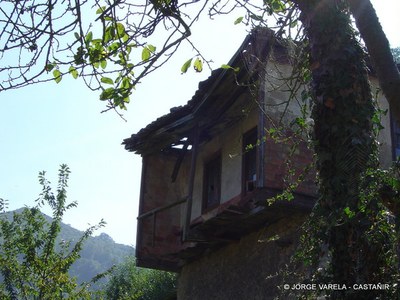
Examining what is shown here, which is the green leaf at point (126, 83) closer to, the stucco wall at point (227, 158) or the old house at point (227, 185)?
the old house at point (227, 185)

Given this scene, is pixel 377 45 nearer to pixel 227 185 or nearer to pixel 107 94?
pixel 107 94

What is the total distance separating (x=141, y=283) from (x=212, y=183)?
55.5 feet

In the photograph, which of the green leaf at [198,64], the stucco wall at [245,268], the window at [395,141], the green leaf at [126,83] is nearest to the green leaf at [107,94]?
the green leaf at [126,83]

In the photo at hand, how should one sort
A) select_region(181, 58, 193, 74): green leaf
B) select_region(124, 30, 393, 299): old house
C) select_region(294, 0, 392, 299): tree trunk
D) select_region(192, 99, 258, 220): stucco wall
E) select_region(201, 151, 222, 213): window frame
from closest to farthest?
select_region(294, 0, 392, 299): tree trunk, select_region(181, 58, 193, 74): green leaf, select_region(124, 30, 393, 299): old house, select_region(192, 99, 258, 220): stucco wall, select_region(201, 151, 222, 213): window frame

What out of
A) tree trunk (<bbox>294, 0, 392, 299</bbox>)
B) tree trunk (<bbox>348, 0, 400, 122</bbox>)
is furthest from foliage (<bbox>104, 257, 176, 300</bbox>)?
tree trunk (<bbox>348, 0, 400, 122</bbox>)

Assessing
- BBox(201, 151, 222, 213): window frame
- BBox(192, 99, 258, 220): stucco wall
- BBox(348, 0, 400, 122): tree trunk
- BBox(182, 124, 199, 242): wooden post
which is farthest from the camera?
BBox(201, 151, 222, 213): window frame

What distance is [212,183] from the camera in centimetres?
1256

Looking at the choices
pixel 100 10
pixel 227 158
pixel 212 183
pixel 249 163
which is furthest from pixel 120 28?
pixel 212 183

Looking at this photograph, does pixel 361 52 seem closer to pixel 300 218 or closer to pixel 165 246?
pixel 300 218

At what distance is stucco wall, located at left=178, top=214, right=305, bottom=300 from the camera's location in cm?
1009

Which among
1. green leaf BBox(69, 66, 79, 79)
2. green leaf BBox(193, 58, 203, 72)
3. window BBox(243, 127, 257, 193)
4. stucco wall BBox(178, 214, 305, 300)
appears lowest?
stucco wall BBox(178, 214, 305, 300)

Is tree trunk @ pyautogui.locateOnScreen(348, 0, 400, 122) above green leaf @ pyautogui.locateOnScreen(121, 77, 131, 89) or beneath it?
beneath

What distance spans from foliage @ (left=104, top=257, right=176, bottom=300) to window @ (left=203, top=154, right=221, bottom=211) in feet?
40.2

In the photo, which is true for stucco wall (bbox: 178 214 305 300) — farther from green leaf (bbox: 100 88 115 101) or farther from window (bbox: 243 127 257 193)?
green leaf (bbox: 100 88 115 101)
